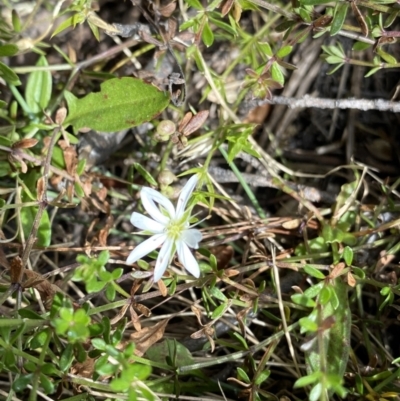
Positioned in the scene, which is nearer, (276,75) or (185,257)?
(185,257)

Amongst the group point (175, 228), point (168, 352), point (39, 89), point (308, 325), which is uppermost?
point (39, 89)

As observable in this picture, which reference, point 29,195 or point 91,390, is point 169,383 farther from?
point 29,195

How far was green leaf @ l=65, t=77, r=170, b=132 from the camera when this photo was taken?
195cm

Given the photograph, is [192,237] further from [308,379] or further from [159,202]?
[308,379]

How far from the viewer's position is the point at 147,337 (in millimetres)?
1825

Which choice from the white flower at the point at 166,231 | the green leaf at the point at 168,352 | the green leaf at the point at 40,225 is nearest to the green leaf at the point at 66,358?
the white flower at the point at 166,231

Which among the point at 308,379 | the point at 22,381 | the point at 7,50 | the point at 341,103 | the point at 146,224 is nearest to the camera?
the point at 308,379

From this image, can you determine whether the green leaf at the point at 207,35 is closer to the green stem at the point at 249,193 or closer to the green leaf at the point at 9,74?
the green stem at the point at 249,193

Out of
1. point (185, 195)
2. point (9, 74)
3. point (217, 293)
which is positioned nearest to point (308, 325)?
point (217, 293)

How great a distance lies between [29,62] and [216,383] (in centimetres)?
152

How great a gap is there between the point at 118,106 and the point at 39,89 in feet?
1.15

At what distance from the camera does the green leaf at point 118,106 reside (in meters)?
1.95

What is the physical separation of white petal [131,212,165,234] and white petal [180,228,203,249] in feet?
0.24

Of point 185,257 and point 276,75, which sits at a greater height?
point 276,75
